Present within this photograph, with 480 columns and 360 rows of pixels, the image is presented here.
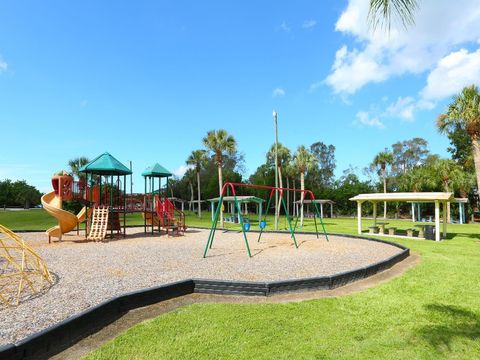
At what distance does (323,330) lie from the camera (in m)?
4.39

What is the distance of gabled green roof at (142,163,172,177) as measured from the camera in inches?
702

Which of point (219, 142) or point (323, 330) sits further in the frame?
point (219, 142)

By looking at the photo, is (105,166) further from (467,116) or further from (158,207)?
(467,116)

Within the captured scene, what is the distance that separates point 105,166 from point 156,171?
3087mm

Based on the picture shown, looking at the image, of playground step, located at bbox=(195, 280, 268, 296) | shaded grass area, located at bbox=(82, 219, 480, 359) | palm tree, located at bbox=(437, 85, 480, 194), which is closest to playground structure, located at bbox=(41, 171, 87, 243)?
playground step, located at bbox=(195, 280, 268, 296)

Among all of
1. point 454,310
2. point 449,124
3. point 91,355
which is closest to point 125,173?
point 91,355

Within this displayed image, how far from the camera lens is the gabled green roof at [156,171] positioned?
58.5 ft

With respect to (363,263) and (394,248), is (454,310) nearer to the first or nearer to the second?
(363,263)

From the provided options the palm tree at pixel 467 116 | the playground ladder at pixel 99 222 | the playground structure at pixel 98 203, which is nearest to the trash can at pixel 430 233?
the palm tree at pixel 467 116

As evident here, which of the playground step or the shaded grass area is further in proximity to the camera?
the playground step

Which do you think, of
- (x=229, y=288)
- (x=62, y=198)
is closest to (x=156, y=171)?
(x=62, y=198)

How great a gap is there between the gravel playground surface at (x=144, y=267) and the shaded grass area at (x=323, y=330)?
1498mm

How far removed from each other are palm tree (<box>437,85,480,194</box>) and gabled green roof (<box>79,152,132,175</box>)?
15619 millimetres

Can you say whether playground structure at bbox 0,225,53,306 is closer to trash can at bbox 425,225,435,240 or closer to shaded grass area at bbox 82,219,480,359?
shaded grass area at bbox 82,219,480,359
